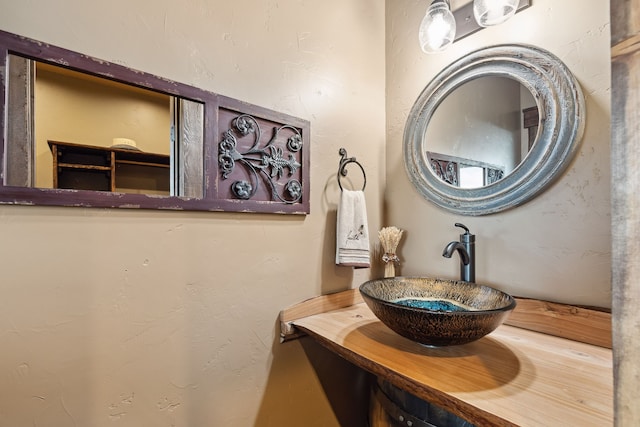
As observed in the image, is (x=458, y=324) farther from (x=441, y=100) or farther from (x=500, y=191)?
(x=441, y=100)

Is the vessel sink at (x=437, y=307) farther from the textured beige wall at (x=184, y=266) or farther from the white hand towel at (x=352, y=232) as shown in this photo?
the textured beige wall at (x=184, y=266)

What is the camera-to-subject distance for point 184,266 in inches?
31.7

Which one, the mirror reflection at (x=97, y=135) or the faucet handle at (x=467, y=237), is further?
the faucet handle at (x=467, y=237)

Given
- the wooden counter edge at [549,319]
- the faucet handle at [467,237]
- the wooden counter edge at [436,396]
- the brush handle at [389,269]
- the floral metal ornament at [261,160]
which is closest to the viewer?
the wooden counter edge at [436,396]

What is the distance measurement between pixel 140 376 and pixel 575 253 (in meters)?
1.28

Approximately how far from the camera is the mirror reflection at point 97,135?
61 cm

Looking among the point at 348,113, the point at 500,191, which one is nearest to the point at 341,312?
the point at 500,191

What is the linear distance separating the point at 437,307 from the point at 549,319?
0.32 m

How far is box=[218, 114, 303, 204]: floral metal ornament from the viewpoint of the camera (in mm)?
884

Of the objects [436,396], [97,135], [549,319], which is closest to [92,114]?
[97,135]

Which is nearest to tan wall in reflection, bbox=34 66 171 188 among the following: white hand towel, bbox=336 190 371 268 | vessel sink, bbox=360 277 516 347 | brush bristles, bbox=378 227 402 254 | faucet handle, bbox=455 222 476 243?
white hand towel, bbox=336 190 371 268

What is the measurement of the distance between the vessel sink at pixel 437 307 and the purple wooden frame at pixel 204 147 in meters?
0.45

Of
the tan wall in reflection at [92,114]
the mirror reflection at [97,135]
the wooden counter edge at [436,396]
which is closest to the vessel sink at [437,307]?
the wooden counter edge at [436,396]

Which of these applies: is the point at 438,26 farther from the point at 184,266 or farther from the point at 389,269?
the point at 184,266
